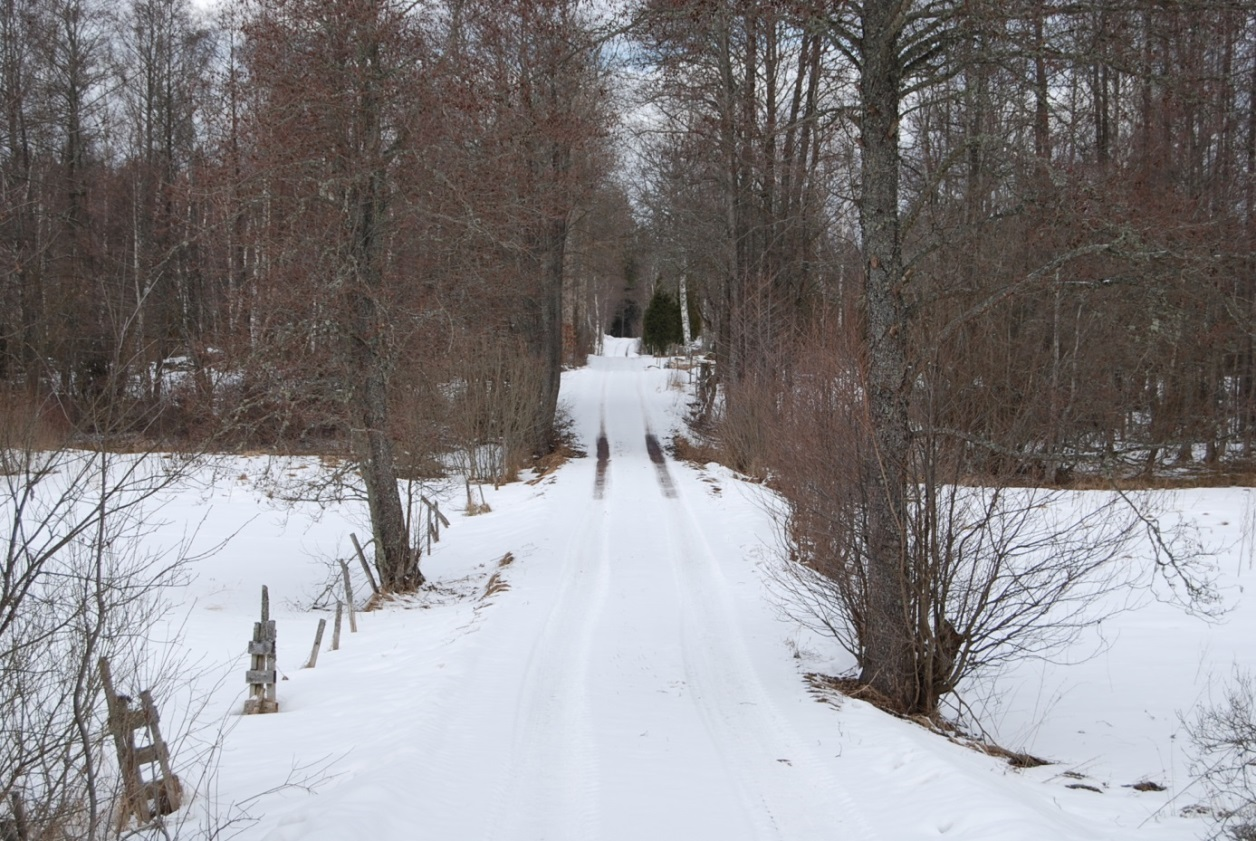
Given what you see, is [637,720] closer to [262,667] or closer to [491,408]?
[262,667]

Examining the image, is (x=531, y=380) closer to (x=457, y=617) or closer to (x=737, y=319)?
(x=737, y=319)

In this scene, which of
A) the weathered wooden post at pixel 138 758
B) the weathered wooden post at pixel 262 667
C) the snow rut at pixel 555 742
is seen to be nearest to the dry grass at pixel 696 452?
the snow rut at pixel 555 742

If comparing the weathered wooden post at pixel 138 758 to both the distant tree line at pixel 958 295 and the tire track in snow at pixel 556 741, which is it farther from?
the distant tree line at pixel 958 295

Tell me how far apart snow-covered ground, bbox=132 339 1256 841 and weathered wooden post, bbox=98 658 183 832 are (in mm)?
258

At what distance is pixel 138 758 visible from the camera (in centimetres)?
484

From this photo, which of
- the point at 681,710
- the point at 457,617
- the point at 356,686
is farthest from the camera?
the point at 457,617

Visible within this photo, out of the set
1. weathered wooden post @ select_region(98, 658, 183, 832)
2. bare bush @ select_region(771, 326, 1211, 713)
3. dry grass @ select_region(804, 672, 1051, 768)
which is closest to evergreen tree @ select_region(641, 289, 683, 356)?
bare bush @ select_region(771, 326, 1211, 713)

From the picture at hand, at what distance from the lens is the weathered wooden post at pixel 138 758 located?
4.51 meters

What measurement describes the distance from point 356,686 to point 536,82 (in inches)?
216

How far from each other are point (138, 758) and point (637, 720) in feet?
11.4

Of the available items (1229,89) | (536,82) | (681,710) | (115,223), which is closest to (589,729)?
(681,710)

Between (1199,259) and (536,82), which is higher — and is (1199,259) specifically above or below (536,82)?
below

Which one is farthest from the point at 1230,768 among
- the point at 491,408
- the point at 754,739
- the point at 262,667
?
the point at 491,408

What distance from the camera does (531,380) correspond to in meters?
23.8
